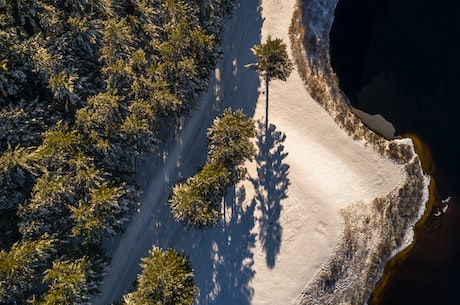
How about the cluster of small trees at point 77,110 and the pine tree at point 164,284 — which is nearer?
the cluster of small trees at point 77,110

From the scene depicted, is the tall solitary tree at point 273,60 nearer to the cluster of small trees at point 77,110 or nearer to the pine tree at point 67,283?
the cluster of small trees at point 77,110

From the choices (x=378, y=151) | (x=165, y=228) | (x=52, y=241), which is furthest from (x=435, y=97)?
(x=52, y=241)

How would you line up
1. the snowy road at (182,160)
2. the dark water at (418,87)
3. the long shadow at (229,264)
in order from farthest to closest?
the dark water at (418,87), the long shadow at (229,264), the snowy road at (182,160)

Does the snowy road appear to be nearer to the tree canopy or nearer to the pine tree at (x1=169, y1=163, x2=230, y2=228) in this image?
the tree canopy

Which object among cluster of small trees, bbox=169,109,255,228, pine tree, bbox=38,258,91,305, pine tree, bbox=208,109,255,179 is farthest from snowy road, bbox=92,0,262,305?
pine tree, bbox=38,258,91,305

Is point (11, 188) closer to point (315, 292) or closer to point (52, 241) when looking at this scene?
point (52, 241)

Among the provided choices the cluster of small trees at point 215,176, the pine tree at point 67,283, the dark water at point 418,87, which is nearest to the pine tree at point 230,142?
the cluster of small trees at point 215,176

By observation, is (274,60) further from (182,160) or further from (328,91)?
(182,160)
